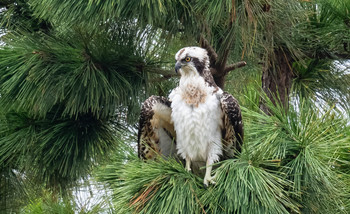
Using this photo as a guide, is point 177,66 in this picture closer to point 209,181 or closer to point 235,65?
point 235,65

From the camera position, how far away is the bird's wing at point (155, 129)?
408 cm

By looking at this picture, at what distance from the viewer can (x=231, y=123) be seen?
13.0ft

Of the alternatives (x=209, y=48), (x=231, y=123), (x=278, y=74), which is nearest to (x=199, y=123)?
A: (x=231, y=123)

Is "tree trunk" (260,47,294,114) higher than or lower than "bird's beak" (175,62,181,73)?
higher

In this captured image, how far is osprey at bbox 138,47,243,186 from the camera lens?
4020 mm

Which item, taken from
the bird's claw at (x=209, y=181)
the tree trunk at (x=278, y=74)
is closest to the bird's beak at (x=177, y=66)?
the bird's claw at (x=209, y=181)

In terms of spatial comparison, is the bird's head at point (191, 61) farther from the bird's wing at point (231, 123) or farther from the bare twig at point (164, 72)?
the bare twig at point (164, 72)

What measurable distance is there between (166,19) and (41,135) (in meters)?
1.08

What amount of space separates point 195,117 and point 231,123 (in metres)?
0.21

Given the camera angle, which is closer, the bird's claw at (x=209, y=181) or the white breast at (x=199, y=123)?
the bird's claw at (x=209, y=181)

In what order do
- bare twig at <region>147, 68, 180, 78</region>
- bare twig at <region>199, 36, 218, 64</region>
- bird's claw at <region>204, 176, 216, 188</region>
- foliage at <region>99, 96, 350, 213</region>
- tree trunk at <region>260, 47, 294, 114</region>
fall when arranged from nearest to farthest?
1. foliage at <region>99, 96, 350, 213</region>
2. bird's claw at <region>204, 176, 216, 188</region>
3. bare twig at <region>199, 36, 218, 64</region>
4. bare twig at <region>147, 68, 180, 78</region>
5. tree trunk at <region>260, 47, 294, 114</region>

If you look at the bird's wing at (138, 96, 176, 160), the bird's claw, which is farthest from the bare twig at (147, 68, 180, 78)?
the bird's claw

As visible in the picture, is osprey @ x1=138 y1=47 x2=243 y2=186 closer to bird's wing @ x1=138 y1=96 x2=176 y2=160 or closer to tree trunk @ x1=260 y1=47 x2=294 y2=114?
bird's wing @ x1=138 y1=96 x2=176 y2=160

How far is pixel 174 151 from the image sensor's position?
4.25 metres
